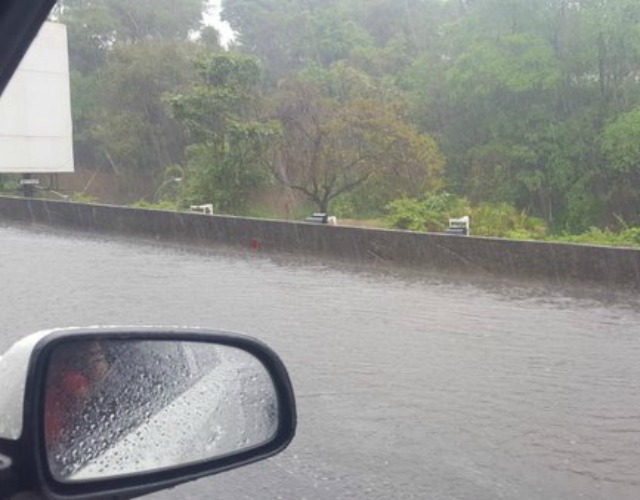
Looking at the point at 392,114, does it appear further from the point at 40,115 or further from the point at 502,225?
the point at 40,115

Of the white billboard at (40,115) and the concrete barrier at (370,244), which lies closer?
the white billboard at (40,115)

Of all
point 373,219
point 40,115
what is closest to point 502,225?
point 373,219

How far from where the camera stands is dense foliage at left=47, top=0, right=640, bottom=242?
19.1 meters

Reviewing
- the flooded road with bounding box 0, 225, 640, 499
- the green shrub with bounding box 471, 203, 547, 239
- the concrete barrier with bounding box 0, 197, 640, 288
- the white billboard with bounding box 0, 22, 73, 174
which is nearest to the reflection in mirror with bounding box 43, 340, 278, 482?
the flooded road with bounding box 0, 225, 640, 499

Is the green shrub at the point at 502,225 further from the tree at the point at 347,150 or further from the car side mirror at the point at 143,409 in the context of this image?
the car side mirror at the point at 143,409

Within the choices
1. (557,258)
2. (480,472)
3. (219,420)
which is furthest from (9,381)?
(557,258)

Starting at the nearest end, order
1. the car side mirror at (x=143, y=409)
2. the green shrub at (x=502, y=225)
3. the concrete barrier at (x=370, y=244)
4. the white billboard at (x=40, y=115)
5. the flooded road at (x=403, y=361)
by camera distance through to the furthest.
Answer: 1. the car side mirror at (x=143, y=409)
2. the flooded road at (x=403, y=361)
3. the white billboard at (x=40, y=115)
4. the concrete barrier at (x=370, y=244)
5. the green shrub at (x=502, y=225)

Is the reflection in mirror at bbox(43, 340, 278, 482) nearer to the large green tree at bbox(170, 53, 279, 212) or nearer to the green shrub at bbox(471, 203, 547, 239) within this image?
the green shrub at bbox(471, 203, 547, 239)

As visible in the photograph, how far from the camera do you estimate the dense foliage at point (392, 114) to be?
1906 cm

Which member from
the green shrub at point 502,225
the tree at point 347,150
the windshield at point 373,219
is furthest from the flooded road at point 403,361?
the tree at point 347,150

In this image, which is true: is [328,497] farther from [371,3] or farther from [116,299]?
[371,3]

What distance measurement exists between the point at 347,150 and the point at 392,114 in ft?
4.07

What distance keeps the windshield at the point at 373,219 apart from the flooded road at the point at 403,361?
0.02m

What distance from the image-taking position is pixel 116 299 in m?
8.02
